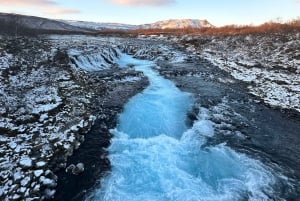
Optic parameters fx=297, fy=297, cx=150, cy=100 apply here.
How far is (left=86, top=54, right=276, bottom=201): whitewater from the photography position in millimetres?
7949

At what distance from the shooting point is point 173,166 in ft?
30.5

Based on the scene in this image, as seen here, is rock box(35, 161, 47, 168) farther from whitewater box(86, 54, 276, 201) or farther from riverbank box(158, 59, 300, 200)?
riverbank box(158, 59, 300, 200)

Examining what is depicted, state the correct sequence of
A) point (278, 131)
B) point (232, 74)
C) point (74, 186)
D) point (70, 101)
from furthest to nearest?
point (232, 74) < point (70, 101) < point (278, 131) < point (74, 186)

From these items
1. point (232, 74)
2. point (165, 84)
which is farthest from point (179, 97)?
point (232, 74)

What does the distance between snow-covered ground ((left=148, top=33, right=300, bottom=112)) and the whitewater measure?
5.25 metres

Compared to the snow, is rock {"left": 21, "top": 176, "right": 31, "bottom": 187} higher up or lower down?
lower down

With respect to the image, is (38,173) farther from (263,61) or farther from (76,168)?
(263,61)

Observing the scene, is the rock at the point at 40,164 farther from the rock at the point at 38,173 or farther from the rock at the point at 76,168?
the rock at the point at 76,168

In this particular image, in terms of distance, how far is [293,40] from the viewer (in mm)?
26578

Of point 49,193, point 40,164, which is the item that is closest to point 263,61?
point 40,164

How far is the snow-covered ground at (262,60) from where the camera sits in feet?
54.5

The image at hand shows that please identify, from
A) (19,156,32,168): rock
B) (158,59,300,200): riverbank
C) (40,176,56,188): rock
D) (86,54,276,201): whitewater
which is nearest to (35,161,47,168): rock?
(19,156,32,168): rock

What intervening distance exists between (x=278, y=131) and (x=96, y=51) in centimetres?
1874

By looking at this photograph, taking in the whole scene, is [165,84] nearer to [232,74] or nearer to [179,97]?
[179,97]
